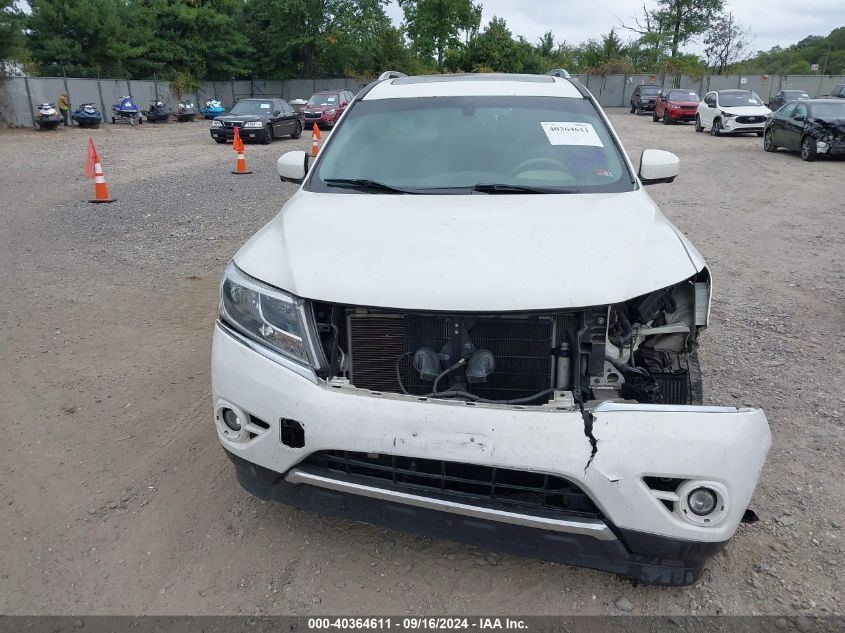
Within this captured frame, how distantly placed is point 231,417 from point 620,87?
56.8 metres

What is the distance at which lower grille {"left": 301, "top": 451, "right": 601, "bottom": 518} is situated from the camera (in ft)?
7.13

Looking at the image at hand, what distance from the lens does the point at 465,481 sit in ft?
7.29

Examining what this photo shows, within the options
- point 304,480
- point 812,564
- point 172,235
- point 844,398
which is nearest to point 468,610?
point 304,480

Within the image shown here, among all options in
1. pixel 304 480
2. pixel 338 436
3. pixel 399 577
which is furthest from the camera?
pixel 399 577

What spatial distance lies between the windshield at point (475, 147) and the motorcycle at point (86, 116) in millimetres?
30515

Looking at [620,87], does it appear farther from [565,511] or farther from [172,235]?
[565,511]

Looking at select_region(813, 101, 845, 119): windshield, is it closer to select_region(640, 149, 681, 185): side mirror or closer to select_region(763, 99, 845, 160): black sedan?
select_region(763, 99, 845, 160): black sedan

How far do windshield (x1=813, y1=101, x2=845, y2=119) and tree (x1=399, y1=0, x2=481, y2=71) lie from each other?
4353cm

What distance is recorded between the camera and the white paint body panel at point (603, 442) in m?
2.07

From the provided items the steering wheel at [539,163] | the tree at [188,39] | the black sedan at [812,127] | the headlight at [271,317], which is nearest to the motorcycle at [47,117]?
the tree at [188,39]

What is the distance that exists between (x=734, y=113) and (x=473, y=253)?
79.0ft

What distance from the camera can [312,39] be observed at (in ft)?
172

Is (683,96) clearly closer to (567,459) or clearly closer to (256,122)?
(256,122)

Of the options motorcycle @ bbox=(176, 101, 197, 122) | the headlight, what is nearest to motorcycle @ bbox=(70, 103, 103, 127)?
motorcycle @ bbox=(176, 101, 197, 122)
